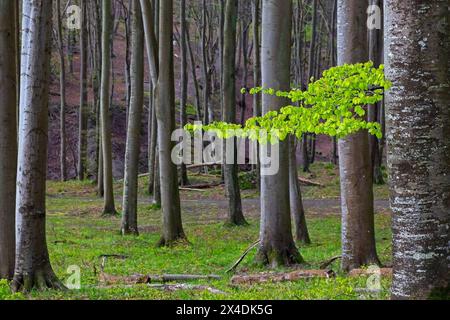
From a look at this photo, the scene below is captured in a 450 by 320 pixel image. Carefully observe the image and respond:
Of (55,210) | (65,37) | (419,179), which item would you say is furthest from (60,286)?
(65,37)

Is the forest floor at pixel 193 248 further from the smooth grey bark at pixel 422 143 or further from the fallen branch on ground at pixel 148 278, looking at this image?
the smooth grey bark at pixel 422 143

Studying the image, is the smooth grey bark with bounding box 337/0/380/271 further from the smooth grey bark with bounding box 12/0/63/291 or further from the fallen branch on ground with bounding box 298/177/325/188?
the fallen branch on ground with bounding box 298/177/325/188

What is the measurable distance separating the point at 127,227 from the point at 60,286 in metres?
8.60

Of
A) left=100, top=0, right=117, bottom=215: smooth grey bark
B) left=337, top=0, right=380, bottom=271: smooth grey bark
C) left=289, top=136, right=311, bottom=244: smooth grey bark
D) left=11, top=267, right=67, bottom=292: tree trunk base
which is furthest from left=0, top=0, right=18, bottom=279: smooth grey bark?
left=100, top=0, right=117, bottom=215: smooth grey bark

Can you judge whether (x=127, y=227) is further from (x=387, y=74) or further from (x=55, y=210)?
(x=387, y=74)

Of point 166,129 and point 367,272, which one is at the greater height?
point 166,129

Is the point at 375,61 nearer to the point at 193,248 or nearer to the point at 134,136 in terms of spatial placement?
the point at 134,136

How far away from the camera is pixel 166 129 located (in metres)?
14.2

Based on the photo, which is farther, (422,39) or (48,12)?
(48,12)

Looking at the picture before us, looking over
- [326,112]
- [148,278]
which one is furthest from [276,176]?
[326,112]

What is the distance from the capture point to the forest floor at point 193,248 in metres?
7.27

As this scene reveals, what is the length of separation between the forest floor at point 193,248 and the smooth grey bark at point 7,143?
764mm

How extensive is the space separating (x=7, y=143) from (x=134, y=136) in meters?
8.34

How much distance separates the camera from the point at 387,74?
4.75m
